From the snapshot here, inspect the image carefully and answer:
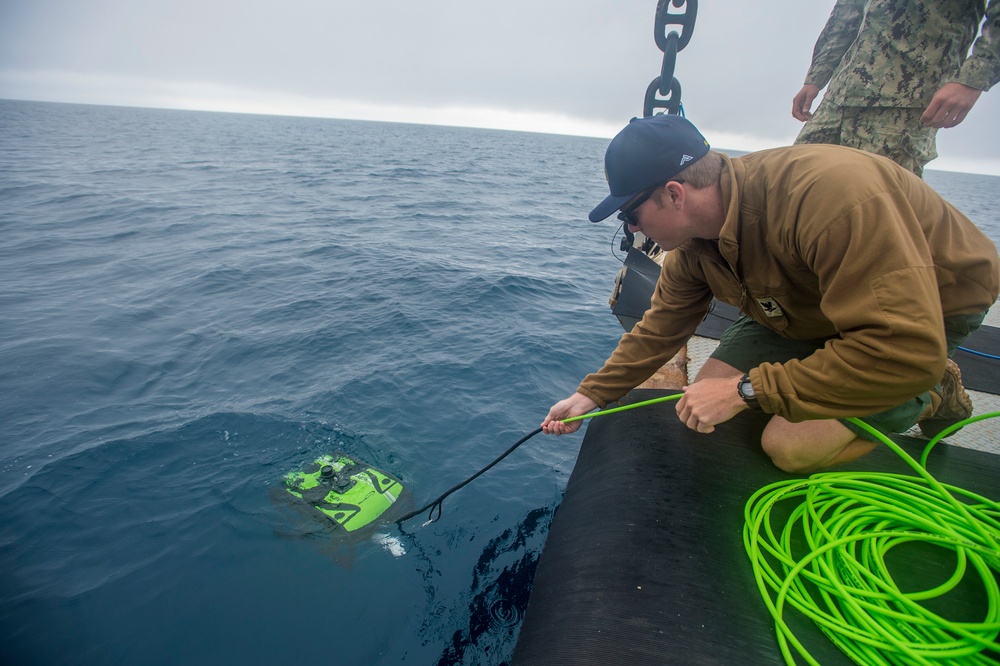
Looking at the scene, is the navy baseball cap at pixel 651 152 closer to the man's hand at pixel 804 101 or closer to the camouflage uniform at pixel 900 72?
the camouflage uniform at pixel 900 72

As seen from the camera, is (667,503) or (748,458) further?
(748,458)

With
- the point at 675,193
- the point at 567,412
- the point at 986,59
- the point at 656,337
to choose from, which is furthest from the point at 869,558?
the point at 986,59

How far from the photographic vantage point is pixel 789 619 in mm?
1609

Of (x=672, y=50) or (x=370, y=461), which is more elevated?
(x=672, y=50)

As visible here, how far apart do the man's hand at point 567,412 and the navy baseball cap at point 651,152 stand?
44.7 inches

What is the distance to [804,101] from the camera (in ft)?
14.4

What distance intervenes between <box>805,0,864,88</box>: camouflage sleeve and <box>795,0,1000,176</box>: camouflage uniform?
0.29 feet

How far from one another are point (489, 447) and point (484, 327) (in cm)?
317

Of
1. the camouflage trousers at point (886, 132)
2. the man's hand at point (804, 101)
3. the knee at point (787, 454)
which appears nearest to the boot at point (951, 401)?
the knee at point (787, 454)

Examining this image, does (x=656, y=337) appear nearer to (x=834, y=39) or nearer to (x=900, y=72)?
(x=900, y=72)

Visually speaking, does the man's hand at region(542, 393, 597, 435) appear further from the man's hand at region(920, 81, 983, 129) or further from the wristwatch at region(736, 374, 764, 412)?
the man's hand at region(920, 81, 983, 129)

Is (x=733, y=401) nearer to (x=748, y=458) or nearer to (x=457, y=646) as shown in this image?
(x=748, y=458)

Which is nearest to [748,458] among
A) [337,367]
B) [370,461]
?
[370,461]

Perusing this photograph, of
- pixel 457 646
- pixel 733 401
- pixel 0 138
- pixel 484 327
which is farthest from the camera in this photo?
pixel 0 138
